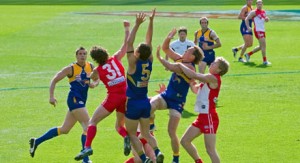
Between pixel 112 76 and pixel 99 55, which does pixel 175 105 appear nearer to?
pixel 112 76

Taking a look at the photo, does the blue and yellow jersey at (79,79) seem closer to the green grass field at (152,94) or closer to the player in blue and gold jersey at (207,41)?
the green grass field at (152,94)

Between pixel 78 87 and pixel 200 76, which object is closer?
pixel 200 76

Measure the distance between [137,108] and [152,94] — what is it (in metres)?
9.77

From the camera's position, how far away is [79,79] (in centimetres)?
1523

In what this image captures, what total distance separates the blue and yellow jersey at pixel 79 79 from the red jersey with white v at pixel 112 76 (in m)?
0.98

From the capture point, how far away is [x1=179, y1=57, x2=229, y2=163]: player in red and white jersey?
1342 cm

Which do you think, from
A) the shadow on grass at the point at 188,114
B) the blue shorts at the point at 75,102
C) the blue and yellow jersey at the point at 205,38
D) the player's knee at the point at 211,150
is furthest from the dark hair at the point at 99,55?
the blue and yellow jersey at the point at 205,38

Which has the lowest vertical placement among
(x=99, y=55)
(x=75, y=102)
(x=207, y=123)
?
(x=75, y=102)

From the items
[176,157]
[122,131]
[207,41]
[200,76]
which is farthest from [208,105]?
[207,41]

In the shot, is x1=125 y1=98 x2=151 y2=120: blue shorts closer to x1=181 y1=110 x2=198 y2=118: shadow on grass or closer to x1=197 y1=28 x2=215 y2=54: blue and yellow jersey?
x1=181 y1=110 x2=198 y2=118: shadow on grass

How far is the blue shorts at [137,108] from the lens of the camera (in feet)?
44.7

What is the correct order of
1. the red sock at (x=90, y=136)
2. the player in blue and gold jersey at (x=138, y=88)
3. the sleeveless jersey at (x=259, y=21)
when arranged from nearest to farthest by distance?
the player in blue and gold jersey at (x=138, y=88) → the red sock at (x=90, y=136) → the sleeveless jersey at (x=259, y=21)

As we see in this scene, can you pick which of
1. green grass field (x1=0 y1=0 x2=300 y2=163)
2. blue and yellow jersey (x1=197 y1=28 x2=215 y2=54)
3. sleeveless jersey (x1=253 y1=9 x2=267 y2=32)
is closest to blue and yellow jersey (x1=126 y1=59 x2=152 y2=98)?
green grass field (x1=0 y1=0 x2=300 y2=163)

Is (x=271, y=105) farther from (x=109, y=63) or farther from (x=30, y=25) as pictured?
(x=30, y=25)
